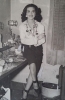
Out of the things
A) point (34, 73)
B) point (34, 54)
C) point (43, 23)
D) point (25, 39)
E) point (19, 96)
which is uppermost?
Answer: point (43, 23)

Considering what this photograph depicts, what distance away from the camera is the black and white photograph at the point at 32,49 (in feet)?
4.97

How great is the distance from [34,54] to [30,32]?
22 centimetres

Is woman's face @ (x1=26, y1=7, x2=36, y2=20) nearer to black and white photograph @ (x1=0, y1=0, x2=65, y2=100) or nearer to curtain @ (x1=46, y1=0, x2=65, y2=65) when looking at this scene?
black and white photograph @ (x1=0, y1=0, x2=65, y2=100)

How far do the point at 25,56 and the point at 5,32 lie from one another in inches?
12.1

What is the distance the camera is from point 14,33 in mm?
1579

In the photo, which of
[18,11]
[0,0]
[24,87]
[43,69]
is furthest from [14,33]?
[24,87]

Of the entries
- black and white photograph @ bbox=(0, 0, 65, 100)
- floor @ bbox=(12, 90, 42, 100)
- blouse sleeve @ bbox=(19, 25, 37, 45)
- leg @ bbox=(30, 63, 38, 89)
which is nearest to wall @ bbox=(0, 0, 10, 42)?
black and white photograph @ bbox=(0, 0, 65, 100)

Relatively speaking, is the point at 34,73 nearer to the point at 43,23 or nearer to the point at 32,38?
the point at 32,38

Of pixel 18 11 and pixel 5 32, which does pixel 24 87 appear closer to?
pixel 5 32

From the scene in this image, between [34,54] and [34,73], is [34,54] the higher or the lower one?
the higher one

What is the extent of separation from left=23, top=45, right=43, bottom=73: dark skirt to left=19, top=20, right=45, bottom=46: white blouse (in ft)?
0.17

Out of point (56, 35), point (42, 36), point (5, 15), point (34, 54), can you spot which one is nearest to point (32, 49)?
point (34, 54)

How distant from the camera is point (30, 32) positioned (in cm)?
155

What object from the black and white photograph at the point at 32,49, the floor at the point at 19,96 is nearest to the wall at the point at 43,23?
the black and white photograph at the point at 32,49
